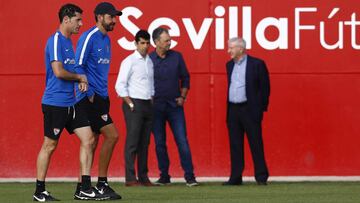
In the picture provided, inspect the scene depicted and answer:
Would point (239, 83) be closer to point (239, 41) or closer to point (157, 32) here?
point (239, 41)

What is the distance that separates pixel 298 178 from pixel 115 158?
2.38 metres

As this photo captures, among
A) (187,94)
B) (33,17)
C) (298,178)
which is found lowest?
(298,178)

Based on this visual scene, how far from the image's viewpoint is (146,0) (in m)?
15.7

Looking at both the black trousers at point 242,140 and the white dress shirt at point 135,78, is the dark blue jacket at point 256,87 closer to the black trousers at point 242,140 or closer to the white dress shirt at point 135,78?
the black trousers at point 242,140

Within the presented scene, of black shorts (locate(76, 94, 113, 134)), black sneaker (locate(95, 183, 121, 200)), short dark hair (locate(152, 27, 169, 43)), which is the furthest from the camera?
short dark hair (locate(152, 27, 169, 43))

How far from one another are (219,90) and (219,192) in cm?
270

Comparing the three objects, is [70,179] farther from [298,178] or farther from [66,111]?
[66,111]

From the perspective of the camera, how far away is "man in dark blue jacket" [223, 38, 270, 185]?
14.6m

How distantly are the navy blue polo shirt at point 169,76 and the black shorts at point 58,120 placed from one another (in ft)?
9.81

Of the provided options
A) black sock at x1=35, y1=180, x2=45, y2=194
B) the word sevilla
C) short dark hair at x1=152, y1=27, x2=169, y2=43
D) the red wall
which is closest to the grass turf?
black sock at x1=35, y1=180, x2=45, y2=194

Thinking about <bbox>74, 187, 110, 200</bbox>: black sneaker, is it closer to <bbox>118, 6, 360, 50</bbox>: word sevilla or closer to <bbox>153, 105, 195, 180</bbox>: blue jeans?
<bbox>153, 105, 195, 180</bbox>: blue jeans

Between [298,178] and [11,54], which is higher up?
[11,54]

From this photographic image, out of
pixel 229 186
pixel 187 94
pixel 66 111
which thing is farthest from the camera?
pixel 187 94

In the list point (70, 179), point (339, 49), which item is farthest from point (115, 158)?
point (339, 49)
